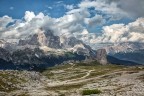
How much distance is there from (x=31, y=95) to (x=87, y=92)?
88.3ft

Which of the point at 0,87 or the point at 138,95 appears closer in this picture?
the point at 138,95

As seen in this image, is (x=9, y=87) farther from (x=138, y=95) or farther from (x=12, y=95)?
(x=138, y=95)

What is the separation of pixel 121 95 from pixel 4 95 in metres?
61.7

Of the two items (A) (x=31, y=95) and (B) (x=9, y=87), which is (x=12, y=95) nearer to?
(A) (x=31, y=95)

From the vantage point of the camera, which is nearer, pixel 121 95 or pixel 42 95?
pixel 121 95

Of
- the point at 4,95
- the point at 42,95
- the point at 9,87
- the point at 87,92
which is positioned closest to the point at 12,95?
the point at 4,95

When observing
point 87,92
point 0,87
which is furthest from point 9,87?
point 87,92

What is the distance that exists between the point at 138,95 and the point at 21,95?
62.4 m

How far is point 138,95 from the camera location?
344 feet

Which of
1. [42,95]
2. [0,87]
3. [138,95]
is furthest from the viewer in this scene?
[0,87]

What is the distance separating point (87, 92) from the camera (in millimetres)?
141500

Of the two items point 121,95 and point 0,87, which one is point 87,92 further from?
point 0,87

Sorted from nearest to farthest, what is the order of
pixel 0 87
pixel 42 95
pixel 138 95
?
pixel 138 95 < pixel 42 95 < pixel 0 87

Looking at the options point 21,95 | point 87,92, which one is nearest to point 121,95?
point 87,92
